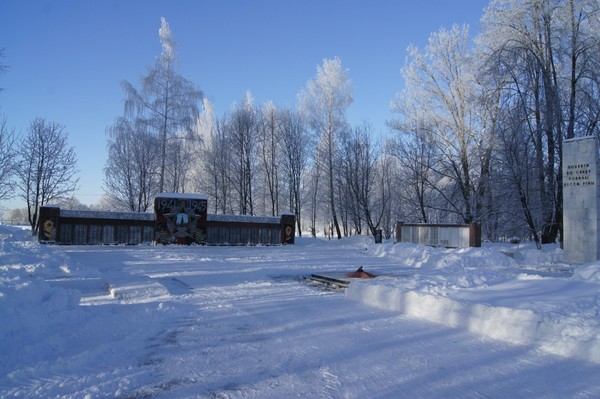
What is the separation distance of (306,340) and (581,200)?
15.2 metres

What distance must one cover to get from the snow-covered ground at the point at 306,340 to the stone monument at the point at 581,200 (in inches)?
264

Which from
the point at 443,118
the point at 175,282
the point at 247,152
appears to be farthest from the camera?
the point at 247,152

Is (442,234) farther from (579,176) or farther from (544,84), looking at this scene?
(544,84)

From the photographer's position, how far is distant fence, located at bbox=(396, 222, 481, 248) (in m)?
20.0

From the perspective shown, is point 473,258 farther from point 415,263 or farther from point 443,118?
point 443,118

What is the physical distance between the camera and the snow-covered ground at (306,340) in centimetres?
438

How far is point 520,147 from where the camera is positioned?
24.9 metres

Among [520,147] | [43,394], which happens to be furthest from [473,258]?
[43,394]

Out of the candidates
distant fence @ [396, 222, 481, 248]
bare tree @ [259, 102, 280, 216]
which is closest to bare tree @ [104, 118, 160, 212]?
bare tree @ [259, 102, 280, 216]

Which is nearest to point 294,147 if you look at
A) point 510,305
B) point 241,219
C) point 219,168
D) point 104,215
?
point 219,168

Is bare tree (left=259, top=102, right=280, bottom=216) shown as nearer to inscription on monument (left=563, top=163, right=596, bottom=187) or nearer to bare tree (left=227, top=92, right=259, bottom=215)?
bare tree (left=227, top=92, right=259, bottom=215)

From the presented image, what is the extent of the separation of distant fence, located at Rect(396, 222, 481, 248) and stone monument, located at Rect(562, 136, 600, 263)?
370 cm

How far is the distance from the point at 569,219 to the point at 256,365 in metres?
16.3

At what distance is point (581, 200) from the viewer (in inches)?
663
